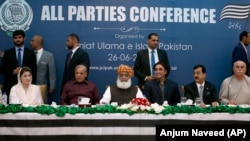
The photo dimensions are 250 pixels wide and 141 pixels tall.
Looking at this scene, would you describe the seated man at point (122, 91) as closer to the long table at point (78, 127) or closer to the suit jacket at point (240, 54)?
the long table at point (78, 127)

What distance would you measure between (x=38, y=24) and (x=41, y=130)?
12.2ft

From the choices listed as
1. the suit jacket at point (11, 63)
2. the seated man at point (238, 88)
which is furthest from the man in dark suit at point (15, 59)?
the seated man at point (238, 88)

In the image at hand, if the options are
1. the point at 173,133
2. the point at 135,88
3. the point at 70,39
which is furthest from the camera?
the point at 70,39

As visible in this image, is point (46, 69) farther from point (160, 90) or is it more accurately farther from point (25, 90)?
point (160, 90)

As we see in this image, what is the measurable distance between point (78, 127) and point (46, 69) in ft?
11.1

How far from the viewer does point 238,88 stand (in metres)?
6.52

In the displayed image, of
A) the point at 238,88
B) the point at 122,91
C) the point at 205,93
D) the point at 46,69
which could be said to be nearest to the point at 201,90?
the point at 205,93

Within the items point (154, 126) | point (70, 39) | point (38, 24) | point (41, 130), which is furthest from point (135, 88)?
point (38, 24)

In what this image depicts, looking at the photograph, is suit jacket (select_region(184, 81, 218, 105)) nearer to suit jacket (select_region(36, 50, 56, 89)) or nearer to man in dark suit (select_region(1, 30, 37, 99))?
suit jacket (select_region(36, 50, 56, 89))

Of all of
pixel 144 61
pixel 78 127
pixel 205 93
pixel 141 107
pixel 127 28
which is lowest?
pixel 78 127

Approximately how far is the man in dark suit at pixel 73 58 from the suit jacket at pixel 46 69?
25cm

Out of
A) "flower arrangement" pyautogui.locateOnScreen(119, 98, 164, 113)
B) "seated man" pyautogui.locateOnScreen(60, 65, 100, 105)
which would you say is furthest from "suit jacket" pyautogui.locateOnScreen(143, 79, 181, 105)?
"flower arrangement" pyautogui.locateOnScreen(119, 98, 164, 113)

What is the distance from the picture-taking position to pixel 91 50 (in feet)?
27.0

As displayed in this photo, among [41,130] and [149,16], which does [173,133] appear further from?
[149,16]
